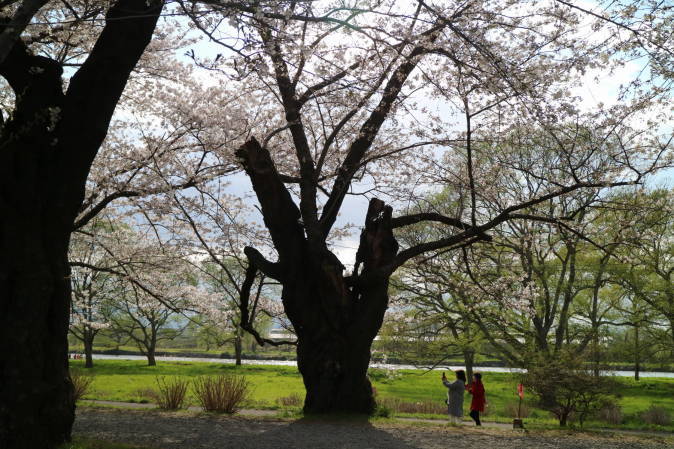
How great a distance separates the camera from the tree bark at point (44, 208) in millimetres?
5203

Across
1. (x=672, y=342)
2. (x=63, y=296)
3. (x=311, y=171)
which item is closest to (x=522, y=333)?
(x=672, y=342)

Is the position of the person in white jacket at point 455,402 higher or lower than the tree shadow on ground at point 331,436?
higher

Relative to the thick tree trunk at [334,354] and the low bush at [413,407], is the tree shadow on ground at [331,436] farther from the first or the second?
the low bush at [413,407]

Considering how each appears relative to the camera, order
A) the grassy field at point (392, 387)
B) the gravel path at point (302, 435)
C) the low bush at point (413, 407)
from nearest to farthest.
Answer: the gravel path at point (302, 435), the low bush at point (413, 407), the grassy field at point (392, 387)

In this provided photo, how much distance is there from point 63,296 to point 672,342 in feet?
75.6

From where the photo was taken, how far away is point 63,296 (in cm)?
578

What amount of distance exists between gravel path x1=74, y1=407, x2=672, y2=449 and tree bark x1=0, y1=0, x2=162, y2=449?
169 centimetres

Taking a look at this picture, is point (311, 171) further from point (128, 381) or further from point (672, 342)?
point (672, 342)

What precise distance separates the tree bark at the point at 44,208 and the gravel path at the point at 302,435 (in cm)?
169

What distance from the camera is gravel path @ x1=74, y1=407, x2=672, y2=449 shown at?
6824 mm

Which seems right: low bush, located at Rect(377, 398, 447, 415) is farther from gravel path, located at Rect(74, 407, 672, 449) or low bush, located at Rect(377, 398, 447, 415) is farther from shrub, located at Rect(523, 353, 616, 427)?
gravel path, located at Rect(74, 407, 672, 449)

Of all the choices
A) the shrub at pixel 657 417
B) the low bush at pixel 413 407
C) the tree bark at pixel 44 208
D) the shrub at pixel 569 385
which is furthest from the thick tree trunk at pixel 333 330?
the shrub at pixel 657 417

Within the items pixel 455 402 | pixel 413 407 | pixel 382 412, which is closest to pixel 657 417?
pixel 413 407

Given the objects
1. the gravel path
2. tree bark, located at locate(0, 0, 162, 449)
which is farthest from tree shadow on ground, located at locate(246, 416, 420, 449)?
tree bark, located at locate(0, 0, 162, 449)
